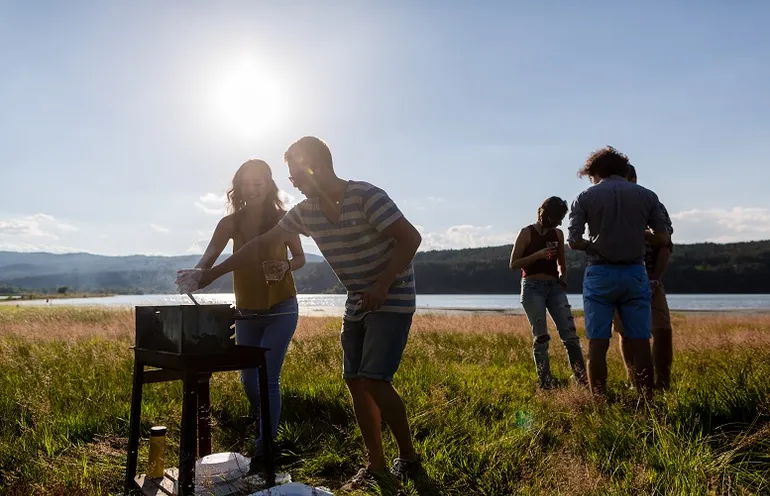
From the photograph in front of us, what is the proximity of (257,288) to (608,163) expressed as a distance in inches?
119

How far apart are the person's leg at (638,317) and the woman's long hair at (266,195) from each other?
8.96 feet

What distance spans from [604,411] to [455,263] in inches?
5258

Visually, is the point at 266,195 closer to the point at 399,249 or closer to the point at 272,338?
the point at 272,338

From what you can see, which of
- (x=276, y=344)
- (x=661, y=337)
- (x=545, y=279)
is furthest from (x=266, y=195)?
(x=661, y=337)

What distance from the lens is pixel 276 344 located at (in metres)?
3.81

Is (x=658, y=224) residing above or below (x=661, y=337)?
above

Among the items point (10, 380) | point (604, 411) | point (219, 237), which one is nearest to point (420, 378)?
point (604, 411)

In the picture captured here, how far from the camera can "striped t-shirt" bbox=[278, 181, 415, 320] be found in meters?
3.01

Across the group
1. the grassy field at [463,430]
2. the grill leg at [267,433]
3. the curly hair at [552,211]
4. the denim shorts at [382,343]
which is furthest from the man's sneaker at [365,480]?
the curly hair at [552,211]

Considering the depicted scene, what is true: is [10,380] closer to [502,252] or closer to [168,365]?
[168,365]

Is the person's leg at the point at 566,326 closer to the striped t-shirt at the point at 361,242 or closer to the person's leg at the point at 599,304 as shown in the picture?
the person's leg at the point at 599,304

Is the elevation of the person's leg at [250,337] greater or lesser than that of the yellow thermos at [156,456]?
greater

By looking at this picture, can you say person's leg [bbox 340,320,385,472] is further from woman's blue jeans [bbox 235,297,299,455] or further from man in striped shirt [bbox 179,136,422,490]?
woman's blue jeans [bbox 235,297,299,455]

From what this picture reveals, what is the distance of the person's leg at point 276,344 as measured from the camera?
3779 mm
